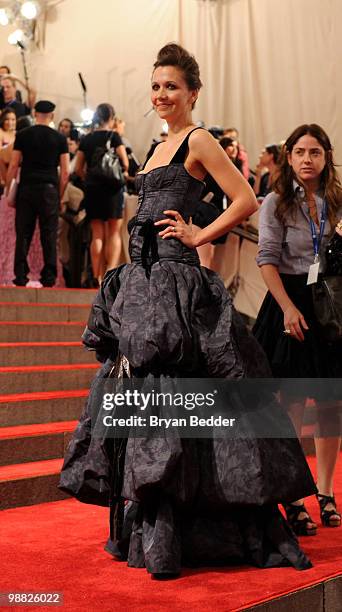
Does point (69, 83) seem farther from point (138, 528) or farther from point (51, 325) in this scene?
point (138, 528)

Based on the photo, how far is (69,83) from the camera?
471 inches

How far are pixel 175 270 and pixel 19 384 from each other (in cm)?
218

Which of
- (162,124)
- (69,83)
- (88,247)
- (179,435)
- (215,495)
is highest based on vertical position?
(69,83)

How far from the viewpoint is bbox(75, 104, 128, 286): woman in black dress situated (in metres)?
6.43

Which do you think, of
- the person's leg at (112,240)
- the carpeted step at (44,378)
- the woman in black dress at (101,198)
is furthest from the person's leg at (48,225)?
the carpeted step at (44,378)

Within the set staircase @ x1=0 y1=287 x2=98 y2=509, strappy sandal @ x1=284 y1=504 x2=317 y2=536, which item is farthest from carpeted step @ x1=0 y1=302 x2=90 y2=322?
strappy sandal @ x1=284 y1=504 x2=317 y2=536

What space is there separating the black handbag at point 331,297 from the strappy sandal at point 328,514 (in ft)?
1.92

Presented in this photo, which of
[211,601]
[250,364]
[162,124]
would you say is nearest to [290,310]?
[250,364]

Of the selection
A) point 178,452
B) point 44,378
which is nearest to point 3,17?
point 44,378

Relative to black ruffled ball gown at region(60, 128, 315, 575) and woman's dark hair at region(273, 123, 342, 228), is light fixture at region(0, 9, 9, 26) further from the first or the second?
black ruffled ball gown at region(60, 128, 315, 575)

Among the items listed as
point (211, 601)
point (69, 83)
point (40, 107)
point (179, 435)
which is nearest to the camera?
point (211, 601)

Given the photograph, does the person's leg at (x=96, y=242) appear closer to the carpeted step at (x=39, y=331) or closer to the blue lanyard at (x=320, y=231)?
the carpeted step at (x=39, y=331)

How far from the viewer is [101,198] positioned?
256 inches

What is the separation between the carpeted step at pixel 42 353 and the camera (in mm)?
4633
